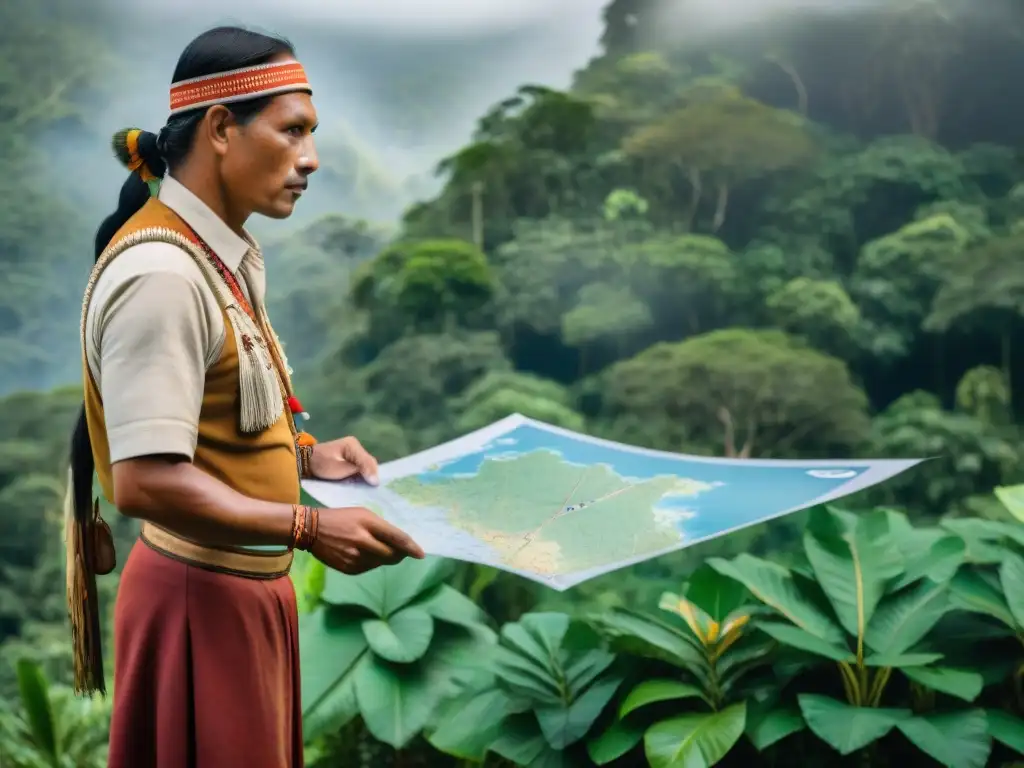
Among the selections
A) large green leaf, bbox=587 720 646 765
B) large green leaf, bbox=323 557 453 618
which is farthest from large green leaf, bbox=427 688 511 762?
large green leaf, bbox=323 557 453 618

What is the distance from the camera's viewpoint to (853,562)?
7.23ft

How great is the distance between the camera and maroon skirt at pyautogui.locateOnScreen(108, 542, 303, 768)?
3.71ft

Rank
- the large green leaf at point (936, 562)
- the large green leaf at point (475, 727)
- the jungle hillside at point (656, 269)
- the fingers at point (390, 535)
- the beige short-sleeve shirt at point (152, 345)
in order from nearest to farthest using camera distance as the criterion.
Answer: the beige short-sleeve shirt at point (152, 345), the fingers at point (390, 535), the large green leaf at point (936, 562), the large green leaf at point (475, 727), the jungle hillside at point (656, 269)

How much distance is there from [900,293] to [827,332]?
28 centimetres

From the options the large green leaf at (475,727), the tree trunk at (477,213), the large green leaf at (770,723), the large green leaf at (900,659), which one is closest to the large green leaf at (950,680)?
the large green leaf at (900,659)

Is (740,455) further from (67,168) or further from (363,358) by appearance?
(67,168)

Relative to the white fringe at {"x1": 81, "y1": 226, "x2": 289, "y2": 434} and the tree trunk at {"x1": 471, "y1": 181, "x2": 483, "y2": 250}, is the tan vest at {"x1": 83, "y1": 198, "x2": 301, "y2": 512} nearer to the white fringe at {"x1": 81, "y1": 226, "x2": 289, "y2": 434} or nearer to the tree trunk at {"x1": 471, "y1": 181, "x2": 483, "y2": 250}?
the white fringe at {"x1": 81, "y1": 226, "x2": 289, "y2": 434}

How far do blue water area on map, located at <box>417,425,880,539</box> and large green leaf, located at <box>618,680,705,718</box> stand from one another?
595mm

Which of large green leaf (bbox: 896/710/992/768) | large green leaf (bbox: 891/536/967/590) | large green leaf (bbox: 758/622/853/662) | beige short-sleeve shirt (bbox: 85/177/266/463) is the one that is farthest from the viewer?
large green leaf (bbox: 891/536/967/590)

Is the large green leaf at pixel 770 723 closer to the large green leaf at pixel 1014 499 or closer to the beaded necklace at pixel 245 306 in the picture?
the large green leaf at pixel 1014 499

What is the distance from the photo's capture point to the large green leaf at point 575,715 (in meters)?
2.19

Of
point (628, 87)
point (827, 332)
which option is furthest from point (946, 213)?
point (628, 87)

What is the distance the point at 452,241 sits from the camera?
3.94 metres

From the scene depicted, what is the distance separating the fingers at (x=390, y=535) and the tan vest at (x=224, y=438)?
0.12 meters
